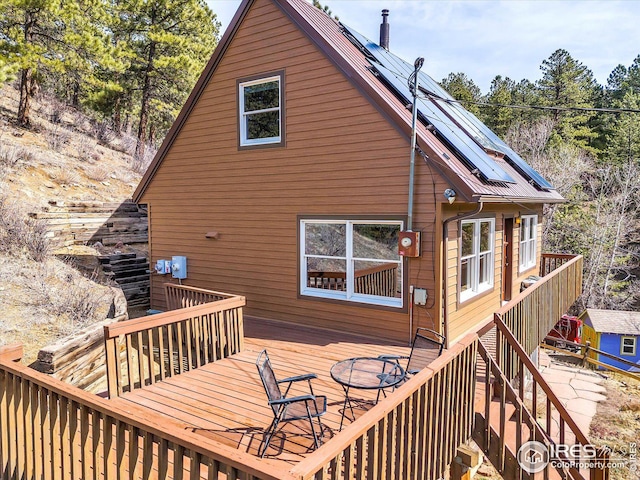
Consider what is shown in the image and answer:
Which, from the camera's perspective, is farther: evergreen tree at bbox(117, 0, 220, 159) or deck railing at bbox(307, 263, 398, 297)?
evergreen tree at bbox(117, 0, 220, 159)

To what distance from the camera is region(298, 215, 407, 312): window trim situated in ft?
23.0

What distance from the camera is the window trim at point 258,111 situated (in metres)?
8.18

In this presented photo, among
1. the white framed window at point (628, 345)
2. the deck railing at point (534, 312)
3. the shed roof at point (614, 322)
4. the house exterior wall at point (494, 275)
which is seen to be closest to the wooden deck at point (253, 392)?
the house exterior wall at point (494, 275)

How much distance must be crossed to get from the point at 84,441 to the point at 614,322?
21960 mm

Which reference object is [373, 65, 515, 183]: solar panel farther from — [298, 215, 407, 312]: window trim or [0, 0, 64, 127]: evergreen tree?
[0, 0, 64, 127]: evergreen tree

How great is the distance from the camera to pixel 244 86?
8.80 m

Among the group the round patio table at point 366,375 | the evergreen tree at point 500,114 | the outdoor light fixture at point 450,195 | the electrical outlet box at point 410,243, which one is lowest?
the round patio table at point 366,375

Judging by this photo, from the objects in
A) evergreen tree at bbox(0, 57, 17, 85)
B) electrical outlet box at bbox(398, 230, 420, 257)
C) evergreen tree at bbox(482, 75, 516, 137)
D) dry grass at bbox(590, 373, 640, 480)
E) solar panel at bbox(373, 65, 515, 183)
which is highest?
evergreen tree at bbox(482, 75, 516, 137)

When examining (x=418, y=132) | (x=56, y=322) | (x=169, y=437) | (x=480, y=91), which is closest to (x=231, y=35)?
(x=418, y=132)

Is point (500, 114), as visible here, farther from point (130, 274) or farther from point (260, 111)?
point (130, 274)

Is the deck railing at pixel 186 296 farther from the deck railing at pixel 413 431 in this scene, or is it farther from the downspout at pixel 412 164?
the deck railing at pixel 413 431

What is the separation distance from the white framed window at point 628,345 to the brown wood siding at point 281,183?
17368 mm

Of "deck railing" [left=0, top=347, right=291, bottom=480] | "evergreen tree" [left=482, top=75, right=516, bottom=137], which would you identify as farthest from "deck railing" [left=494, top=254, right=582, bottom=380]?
"evergreen tree" [left=482, top=75, right=516, bottom=137]

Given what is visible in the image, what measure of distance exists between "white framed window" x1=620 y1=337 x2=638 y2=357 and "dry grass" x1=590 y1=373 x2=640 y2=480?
281 inches
